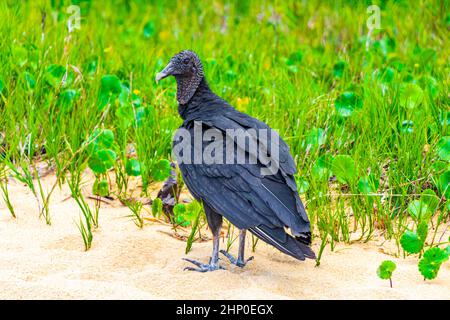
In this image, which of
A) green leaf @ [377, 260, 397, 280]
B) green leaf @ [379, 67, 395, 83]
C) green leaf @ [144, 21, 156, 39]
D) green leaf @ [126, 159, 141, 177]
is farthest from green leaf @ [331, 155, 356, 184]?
green leaf @ [144, 21, 156, 39]

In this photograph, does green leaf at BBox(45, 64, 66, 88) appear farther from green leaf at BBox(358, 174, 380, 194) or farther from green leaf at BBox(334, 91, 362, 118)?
green leaf at BBox(358, 174, 380, 194)

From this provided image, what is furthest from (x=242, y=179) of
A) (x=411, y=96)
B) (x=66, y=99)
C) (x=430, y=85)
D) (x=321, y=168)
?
(x=430, y=85)

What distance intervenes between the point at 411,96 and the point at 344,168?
1.00 metres

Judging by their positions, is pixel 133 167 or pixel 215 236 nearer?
pixel 215 236

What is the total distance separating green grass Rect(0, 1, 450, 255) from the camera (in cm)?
400

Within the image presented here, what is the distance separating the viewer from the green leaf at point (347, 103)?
4.59 m

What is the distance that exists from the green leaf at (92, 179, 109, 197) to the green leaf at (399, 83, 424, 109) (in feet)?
6.24

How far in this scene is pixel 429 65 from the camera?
5668 mm

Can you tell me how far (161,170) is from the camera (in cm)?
407

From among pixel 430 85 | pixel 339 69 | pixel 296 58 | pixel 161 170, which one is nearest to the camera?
pixel 161 170

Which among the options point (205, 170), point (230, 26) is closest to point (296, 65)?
point (230, 26)

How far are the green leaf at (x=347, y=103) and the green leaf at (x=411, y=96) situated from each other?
0.28 metres

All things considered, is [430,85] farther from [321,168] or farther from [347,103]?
[321,168]

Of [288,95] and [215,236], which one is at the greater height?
[288,95]
